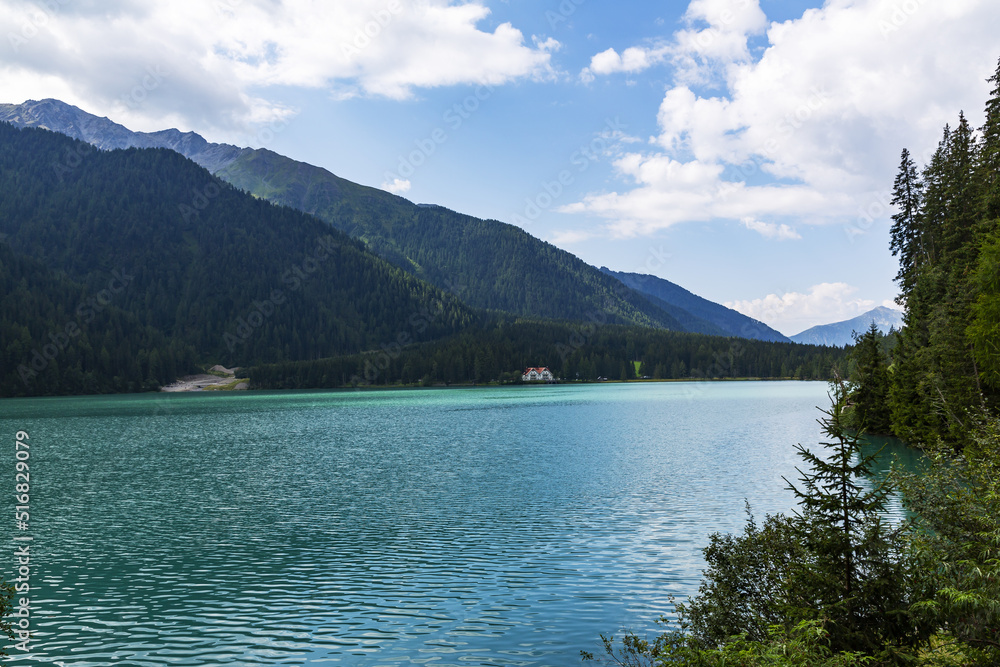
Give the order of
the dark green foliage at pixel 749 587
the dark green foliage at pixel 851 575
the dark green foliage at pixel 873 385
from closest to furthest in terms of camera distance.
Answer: the dark green foliage at pixel 851 575 → the dark green foliage at pixel 749 587 → the dark green foliage at pixel 873 385

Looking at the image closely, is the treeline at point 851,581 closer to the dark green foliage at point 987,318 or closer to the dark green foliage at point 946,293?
the dark green foliage at point 946,293

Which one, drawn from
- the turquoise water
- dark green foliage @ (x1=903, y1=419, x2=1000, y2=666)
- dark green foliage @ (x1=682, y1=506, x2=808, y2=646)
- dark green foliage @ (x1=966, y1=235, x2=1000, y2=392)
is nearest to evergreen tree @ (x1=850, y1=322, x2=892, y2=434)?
the turquoise water

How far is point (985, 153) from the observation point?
202 ft

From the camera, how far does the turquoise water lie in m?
20.0

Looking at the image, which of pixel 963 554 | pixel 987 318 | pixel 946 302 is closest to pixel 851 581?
pixel 963 554

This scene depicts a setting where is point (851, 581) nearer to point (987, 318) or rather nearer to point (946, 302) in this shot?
point (987, 318)

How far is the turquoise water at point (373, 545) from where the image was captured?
19984mm

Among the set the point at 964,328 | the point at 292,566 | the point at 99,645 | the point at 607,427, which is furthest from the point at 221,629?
the point at 607,427

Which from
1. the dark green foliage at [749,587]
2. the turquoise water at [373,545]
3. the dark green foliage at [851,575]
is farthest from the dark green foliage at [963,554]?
the turquoise water at [373,545]

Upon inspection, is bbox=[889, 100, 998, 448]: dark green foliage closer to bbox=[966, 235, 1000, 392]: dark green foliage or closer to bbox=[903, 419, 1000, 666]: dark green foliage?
bbox=[966, 235, 1000, 392]: dark green foliage

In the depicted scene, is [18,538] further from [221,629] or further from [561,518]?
[561,518]

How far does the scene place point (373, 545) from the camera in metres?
31.1

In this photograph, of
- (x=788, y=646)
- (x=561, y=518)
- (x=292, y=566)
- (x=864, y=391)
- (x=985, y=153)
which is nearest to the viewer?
(x=788, y=646)

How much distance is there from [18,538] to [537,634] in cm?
3096
